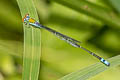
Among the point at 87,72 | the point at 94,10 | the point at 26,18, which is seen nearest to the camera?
the point at 87,72

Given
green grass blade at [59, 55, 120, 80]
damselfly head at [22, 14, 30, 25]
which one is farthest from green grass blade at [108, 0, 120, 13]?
damselfly head at [22, 14, 30, 25]

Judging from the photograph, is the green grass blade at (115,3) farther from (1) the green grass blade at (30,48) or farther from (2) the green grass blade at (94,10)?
(1) the green grass blade at (30,48)

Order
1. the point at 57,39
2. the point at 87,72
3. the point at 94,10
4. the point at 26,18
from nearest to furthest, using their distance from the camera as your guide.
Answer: the point at 87,72
the point at 26,18
the point at 94,10
the point at 57,39

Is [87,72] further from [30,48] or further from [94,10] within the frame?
[94,10]

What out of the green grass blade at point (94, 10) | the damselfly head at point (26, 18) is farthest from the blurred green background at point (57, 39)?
the damselfly head at point (26, 18)

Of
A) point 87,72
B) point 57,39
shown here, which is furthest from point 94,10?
point 87,72

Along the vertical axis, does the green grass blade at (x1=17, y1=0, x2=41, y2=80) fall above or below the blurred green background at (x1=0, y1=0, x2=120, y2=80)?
below

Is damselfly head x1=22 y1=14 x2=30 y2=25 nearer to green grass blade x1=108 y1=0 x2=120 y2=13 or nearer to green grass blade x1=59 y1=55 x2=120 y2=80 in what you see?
green grass blade x1=59 y1=55 x2=120 y2=80
